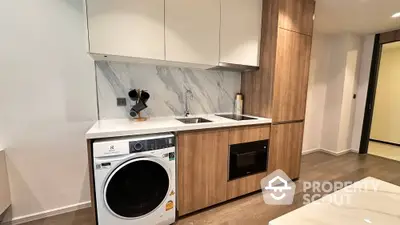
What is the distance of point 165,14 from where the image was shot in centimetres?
188

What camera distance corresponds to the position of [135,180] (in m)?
1.64

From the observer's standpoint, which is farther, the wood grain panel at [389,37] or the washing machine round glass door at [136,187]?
the wood grain panel at [389,37]

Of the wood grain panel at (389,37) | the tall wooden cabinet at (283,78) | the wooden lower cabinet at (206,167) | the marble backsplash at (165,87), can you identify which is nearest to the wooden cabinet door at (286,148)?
the tall wooden cabinet at (283,78)

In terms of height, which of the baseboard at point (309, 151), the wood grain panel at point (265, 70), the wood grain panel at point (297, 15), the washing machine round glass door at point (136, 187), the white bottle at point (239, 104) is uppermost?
the wood grain panel at point (297, 15)

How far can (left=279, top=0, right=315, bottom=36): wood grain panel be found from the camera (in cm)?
234

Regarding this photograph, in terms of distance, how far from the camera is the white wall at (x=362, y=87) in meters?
3.85

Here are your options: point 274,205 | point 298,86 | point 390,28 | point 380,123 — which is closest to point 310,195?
point 274,205

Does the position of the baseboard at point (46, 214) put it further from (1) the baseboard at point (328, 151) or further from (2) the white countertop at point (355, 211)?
(1) the baseboard at point (328, 151)

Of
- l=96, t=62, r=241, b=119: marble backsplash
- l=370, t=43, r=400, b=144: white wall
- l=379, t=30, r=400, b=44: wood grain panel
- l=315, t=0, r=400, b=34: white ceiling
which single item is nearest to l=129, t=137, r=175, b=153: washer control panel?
l=96, t=62, r=241, b=119: marble backsplash

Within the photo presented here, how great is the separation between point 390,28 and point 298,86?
243cm

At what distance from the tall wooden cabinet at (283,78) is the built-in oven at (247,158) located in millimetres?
133

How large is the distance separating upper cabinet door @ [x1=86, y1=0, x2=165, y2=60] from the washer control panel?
2.63 ft

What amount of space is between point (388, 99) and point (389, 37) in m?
2.12

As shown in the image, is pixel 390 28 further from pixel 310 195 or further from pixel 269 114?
pixel 310 195
